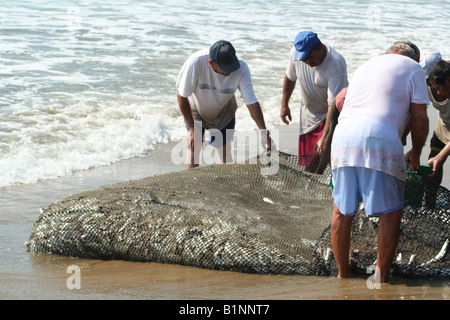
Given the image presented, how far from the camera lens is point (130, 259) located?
4.06 meters

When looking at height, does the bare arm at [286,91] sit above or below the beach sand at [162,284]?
above

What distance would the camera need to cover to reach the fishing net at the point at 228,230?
3773 millimetres

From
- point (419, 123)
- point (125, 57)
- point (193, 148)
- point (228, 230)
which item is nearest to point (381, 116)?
point (419, 123)

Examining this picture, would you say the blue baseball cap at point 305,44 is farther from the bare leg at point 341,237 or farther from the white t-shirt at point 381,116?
the bare leg at point 341,237

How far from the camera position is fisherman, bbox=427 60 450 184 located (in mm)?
4211

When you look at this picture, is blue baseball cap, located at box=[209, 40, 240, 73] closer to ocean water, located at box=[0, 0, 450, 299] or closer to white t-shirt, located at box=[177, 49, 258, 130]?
white t-shirt, located at box=[177, 49, 258, 130]

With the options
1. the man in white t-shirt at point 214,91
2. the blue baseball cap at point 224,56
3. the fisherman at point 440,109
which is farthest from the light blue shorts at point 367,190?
the blue baseball cap at point 224,56

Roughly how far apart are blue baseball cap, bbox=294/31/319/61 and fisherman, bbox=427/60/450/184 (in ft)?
3.57

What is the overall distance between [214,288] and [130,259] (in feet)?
2.53

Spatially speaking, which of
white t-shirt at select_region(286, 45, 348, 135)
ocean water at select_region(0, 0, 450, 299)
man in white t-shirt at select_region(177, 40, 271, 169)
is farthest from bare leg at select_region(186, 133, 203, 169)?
ocean water at select_region(0, 0, 450, 299)

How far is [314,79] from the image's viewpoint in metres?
5.48

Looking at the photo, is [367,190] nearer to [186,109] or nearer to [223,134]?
[186,109]

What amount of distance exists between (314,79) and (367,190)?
7.52ft
